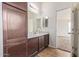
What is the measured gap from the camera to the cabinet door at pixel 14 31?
5.57 feet

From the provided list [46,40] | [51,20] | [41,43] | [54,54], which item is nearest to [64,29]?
[51,20]

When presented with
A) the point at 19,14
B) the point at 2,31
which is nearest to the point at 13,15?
the point at 19,14

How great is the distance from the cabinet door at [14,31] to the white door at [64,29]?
1.68m

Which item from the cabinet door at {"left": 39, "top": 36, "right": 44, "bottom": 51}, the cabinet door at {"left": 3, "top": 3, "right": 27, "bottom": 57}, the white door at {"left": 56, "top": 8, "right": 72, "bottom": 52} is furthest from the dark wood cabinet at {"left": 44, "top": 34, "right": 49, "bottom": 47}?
the cabinet door at {"left": 3, "top": 3, "right": 27, "bottom": 57}

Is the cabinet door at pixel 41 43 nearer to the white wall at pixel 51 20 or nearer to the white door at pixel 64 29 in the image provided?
the white wall at pixel 51 20

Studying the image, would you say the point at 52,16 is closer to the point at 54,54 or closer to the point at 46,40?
the point at 46,40

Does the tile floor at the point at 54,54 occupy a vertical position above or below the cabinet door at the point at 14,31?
below

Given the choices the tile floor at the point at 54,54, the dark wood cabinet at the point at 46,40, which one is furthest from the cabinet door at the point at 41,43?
the tile floor at the point at 54,54

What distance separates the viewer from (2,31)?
5.42 ft

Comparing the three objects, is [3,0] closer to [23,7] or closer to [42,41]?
[23,7]

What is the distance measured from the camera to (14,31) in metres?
1.91

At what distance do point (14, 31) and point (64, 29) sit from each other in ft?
7.54

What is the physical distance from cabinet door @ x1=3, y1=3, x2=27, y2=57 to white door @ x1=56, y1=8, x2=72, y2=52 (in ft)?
5.52

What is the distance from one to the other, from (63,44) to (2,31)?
248cm
